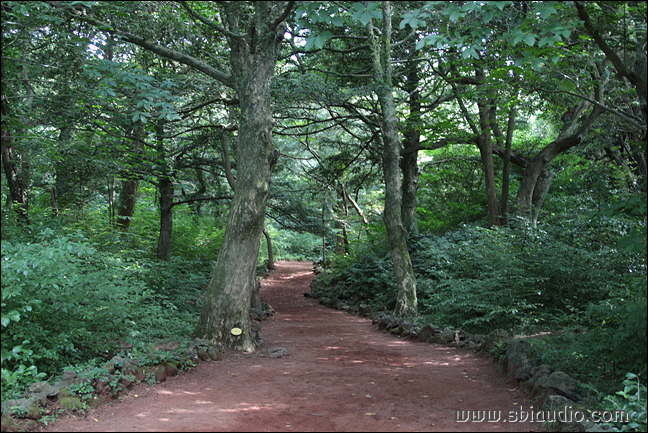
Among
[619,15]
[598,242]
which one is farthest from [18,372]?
[598,242]

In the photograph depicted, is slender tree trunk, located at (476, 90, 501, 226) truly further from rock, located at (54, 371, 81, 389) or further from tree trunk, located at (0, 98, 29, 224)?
tree trunk, located at (0, 98, 29, 224)

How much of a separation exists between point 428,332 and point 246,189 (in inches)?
178

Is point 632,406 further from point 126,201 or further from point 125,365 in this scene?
point 126,201

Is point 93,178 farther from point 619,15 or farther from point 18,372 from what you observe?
point 619,15

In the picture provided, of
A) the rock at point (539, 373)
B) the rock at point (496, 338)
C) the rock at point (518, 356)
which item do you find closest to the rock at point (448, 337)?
the rock at point (496, 338)

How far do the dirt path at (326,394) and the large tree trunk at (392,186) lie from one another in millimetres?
2178

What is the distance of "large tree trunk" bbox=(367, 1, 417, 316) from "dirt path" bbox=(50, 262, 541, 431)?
218 cm

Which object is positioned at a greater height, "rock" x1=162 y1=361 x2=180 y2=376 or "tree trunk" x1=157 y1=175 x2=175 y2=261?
"tree trunk" x1=157 y1=175 x2=175 y2=261

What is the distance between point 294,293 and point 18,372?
14337 mm

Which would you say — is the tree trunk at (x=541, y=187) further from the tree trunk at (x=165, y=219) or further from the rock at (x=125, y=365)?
the rock at (x=125, y=365)

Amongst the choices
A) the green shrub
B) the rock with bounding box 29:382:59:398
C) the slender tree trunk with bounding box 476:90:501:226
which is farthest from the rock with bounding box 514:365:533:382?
the slender tree trunk with bounding box 476:90:501:226

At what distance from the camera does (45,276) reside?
174 inches

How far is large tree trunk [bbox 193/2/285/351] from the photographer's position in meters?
6.94

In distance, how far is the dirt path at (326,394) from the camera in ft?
12.8
